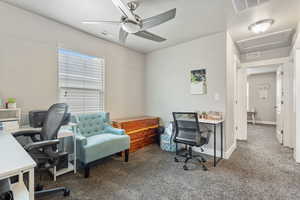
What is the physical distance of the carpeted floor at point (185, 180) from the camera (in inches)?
72.2

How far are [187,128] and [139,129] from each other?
1.33m

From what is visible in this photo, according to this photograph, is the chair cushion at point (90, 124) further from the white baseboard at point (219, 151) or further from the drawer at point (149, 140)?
the white baseboard at point (219, 151)

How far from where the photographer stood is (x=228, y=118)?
312cm

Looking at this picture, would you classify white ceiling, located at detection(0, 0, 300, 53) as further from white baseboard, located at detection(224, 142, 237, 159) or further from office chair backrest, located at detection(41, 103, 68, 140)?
white baseboard, located at detection(224, 142, 237, 159)

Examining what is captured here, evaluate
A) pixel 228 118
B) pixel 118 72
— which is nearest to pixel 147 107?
pixel 118 72

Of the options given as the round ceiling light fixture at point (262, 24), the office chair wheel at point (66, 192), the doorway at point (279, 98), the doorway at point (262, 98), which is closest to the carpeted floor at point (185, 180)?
the office chair wheel at point (66, 192)

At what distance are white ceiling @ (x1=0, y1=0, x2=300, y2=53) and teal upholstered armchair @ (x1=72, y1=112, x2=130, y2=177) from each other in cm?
176

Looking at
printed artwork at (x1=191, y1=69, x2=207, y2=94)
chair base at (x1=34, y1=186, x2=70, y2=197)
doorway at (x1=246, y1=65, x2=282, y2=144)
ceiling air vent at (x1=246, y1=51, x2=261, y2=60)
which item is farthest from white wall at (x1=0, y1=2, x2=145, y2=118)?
doorway at (x1=246, y1=65, x2=282, y2=144)

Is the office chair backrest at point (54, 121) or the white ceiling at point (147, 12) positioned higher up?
the white ceiling at point (147, 12)

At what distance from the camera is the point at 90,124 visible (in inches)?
Answer: 113

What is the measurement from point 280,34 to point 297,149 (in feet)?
7.70

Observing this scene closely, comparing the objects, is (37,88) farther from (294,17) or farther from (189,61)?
(294,17)

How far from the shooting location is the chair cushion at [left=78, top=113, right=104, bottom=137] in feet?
9.01

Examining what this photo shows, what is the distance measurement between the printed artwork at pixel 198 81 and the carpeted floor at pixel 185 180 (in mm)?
1541
